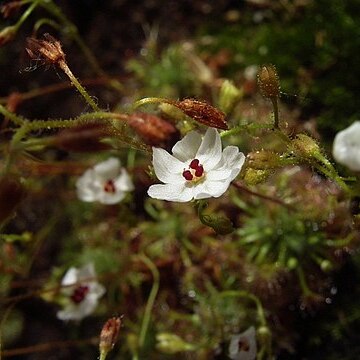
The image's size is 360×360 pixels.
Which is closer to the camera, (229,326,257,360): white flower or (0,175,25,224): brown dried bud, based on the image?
(0,175,25,224): brown dried bud

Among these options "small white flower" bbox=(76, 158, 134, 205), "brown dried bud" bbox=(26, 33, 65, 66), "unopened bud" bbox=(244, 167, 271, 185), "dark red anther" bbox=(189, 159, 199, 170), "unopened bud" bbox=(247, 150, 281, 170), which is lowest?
"small white flower" bbox=(76, 158, 134, 205)

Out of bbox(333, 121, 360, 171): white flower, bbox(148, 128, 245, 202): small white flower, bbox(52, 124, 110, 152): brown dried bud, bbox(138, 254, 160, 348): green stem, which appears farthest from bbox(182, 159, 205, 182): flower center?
bbox(138, 254, 160, 348): green stem

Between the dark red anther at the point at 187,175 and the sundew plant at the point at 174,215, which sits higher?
the dark red anther at the point at 187,175

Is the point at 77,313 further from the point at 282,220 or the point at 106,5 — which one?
the point at 106,5

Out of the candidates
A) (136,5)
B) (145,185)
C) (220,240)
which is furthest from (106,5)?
(220,240)

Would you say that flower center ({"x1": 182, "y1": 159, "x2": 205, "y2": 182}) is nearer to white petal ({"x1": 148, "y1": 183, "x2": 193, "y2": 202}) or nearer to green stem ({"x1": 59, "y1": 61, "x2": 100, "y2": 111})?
white petal ({"x1": 148, "y1": 183, "x2": 193, "y2": 202})

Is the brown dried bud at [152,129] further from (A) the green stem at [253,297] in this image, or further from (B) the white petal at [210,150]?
(A) the green stem at [253,297]

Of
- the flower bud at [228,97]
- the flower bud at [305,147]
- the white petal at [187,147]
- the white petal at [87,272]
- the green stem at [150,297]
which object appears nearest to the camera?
the flower bud at [305,147]

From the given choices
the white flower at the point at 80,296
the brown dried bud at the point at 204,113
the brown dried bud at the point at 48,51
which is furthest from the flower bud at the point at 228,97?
the white flower at the point at 80,296
